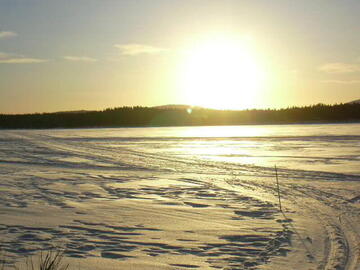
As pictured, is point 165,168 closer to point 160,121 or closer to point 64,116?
point 160,121

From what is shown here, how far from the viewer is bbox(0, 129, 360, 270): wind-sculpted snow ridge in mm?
5156

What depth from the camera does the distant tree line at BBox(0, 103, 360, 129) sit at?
71.4 metres

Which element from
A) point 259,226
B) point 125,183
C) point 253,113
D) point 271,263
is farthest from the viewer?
point 253,113

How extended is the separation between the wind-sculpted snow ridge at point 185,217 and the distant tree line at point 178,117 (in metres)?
59.8

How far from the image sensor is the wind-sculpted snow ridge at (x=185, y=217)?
203 inches

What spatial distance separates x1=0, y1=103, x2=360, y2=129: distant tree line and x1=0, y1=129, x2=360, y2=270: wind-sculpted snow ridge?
59768mm

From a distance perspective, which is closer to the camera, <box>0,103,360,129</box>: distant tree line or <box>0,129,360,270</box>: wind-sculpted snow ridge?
<box>0,129,360,270</box>: wind-sculpted snow ridge

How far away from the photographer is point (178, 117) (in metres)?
80.9

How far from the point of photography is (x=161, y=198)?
8.92 metres

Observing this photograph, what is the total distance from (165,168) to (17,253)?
30.4ft

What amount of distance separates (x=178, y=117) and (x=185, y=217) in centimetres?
7388

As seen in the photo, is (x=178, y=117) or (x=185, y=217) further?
(x=178, y=117)

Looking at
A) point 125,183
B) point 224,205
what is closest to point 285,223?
point 224,205

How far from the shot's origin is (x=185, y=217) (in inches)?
284
